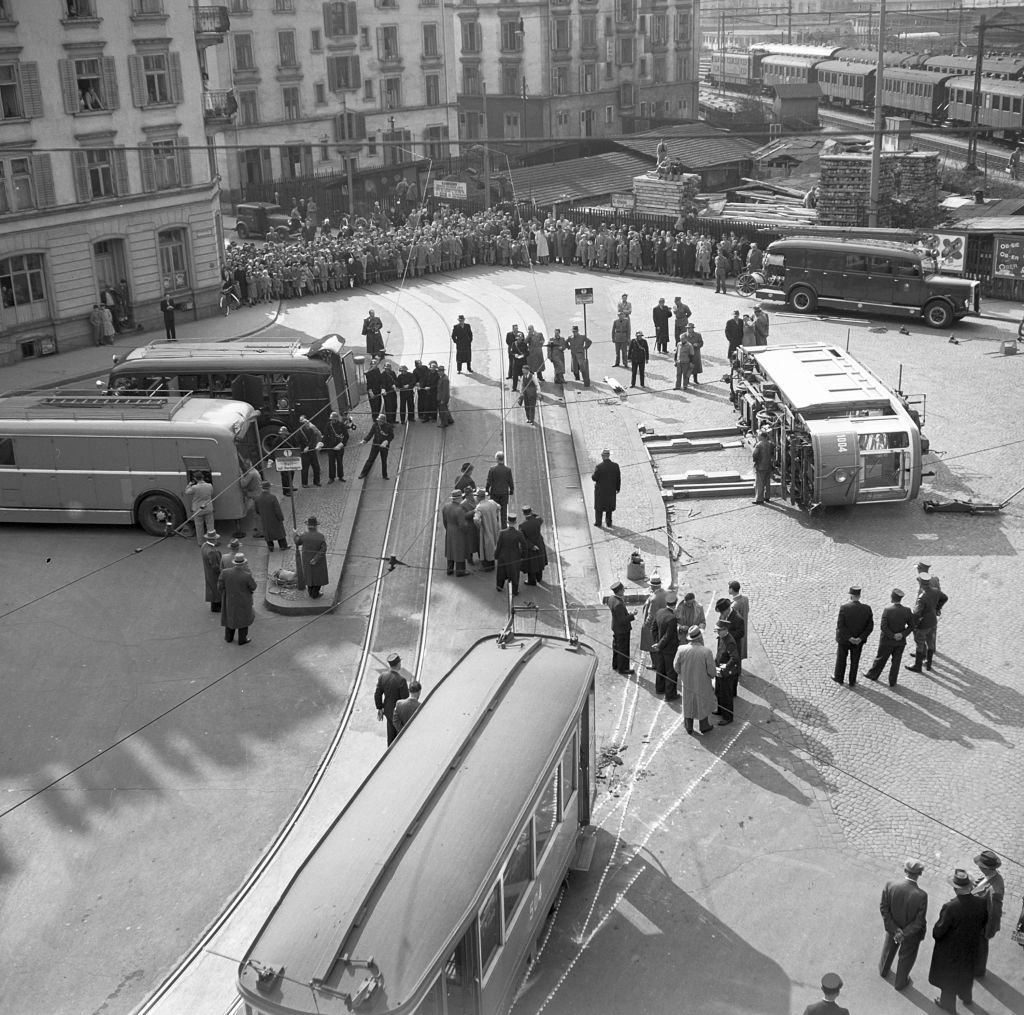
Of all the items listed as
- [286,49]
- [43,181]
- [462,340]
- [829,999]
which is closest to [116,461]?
[462,340]

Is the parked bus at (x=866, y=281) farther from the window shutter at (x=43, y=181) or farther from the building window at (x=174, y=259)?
the window shutter at (x=43, y=181)

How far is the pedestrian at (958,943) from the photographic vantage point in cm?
1076

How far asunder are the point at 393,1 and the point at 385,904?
65662mm

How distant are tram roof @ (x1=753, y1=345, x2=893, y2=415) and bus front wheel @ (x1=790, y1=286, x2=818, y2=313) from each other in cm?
1110

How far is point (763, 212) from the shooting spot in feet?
172

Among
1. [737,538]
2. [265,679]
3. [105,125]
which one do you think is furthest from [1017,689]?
[105,125]

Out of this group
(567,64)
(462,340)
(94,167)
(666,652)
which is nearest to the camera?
(666,652)

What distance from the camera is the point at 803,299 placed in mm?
36594

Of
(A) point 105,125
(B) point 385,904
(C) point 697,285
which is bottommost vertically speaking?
(C) point 697,285

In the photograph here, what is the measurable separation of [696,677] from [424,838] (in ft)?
19.7

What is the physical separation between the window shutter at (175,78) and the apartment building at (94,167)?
3 cm

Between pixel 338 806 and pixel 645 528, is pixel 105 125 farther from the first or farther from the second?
pixel 338 806

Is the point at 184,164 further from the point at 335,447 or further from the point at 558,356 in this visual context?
the point at 335,447

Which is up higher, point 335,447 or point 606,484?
point 606,484
